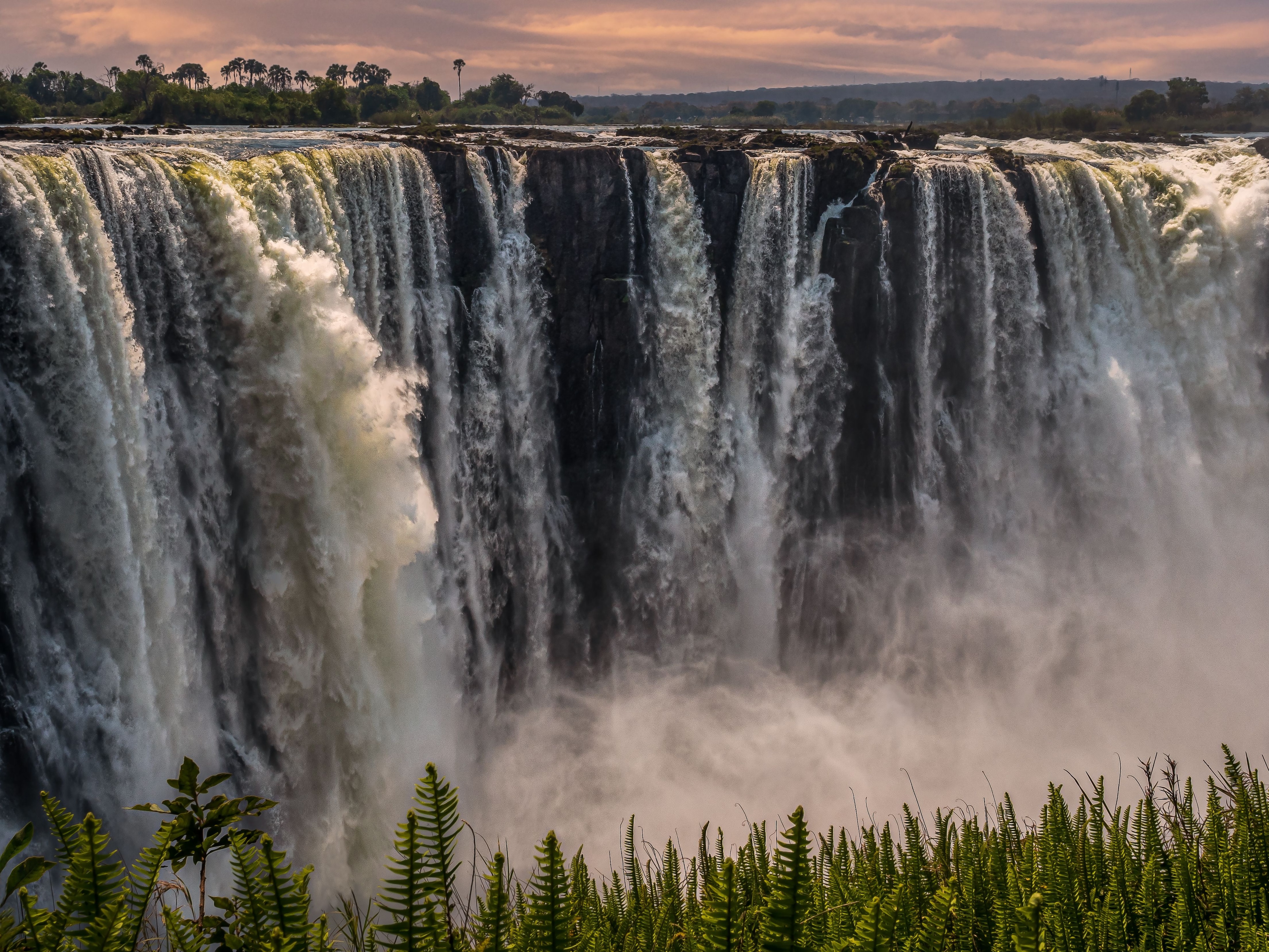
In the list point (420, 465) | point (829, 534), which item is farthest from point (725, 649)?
point (420, 465)

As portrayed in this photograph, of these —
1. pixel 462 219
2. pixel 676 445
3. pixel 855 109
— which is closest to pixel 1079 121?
pixel 676 445

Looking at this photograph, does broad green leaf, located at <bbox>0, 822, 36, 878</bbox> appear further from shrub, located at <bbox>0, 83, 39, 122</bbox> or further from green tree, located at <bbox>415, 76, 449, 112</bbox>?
green tree, located at <bbox>415, 76, 449, 112</bbox>

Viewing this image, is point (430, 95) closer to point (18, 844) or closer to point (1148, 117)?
point (1148, 117)

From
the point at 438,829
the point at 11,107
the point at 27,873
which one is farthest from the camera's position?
the point at 11,107

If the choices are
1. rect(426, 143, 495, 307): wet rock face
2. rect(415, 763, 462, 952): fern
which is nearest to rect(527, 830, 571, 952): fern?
rect(415, 763, 462, 952): fern

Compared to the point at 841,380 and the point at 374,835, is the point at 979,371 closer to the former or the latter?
the point at 841,380

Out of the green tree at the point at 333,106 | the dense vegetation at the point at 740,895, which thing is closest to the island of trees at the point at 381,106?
the green tree at the point at 333,106
